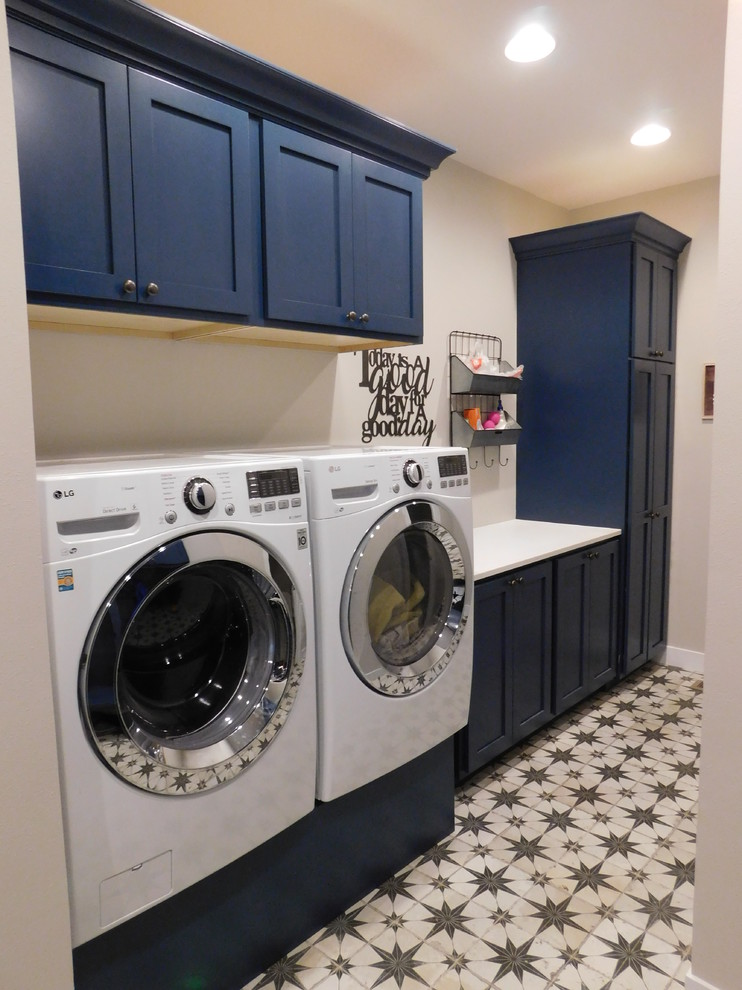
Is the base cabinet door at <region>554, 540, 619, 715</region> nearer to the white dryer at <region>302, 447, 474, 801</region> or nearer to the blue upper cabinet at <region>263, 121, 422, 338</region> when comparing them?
the white dryer at <region>302, 447, 474, 801</region>

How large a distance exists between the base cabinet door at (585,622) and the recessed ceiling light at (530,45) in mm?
1926

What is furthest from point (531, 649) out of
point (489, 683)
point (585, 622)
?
point (585, 622)

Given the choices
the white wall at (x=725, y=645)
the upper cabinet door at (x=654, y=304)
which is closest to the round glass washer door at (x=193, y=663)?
the white wall at (x=725, y=645)

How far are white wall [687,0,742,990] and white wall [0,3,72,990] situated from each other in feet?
4.67

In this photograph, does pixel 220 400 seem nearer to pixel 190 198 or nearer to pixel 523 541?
pixel 190 198

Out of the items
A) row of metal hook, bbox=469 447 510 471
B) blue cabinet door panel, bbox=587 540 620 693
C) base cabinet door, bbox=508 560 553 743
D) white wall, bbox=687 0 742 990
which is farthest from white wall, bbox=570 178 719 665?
white wall, bbox=687 0 742 990

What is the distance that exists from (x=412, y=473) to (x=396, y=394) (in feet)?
3.55

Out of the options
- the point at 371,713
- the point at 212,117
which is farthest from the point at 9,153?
the point at 371,713

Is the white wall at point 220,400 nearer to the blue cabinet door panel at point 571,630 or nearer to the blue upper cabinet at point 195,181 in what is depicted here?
the blue upper cabinet at point 195,181

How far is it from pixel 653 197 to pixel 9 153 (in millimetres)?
3646

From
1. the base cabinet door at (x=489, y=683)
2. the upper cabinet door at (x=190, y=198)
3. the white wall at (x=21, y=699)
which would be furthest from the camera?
the base cabinet door at (x=489, y=683)

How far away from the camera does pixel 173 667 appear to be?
1.66 m

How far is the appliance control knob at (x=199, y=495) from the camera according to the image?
1478mm

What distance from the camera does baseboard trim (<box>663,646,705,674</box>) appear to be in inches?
153
